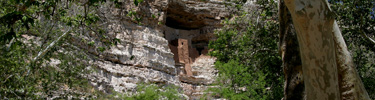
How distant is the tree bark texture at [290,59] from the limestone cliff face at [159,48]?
38.6 feet

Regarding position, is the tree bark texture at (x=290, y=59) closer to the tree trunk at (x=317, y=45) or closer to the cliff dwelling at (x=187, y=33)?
the tree trunk at (x=317, y=45)

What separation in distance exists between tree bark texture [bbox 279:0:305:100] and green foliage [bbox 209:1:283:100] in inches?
243

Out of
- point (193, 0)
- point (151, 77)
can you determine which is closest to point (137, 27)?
point (151, 77)

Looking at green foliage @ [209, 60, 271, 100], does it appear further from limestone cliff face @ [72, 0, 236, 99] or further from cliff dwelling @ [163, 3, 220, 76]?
cliff dwelling @ [163, 3, 220, 76]

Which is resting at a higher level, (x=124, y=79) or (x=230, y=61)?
(x=230, y=61)

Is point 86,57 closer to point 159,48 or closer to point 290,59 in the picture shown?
point 290,59

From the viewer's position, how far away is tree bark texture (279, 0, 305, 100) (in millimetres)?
4219

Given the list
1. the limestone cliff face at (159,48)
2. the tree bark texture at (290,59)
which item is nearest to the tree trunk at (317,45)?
the tree bark texture at (290,59)

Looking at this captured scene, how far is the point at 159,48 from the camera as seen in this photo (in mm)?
22609

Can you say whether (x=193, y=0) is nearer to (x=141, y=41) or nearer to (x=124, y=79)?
(x=141, y=41)

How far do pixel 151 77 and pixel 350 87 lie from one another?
17.3 meters

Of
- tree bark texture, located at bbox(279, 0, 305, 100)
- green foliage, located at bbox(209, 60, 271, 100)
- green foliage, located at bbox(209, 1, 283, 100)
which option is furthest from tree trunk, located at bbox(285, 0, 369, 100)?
green foliage, located at bbox(209, 60, 271, 100)

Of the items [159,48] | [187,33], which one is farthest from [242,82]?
[187,33]

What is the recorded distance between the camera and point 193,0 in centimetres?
2600
